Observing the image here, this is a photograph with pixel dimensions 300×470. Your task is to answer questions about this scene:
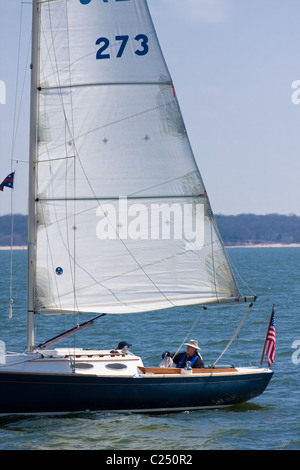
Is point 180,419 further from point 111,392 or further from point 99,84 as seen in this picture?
point 99,84

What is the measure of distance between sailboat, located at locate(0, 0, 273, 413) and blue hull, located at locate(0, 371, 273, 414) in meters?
0.04

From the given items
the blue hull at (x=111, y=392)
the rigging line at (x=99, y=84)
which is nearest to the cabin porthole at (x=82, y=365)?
the blue hull at (x=111, y=392)

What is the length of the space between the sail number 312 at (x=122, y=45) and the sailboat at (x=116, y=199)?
0.07ft

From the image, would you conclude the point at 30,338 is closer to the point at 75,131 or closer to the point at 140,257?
the point at 140,257

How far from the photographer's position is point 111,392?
54.6ft

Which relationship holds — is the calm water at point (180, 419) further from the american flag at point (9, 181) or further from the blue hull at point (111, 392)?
the american flag at point (9, 181)

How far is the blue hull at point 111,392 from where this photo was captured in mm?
16328

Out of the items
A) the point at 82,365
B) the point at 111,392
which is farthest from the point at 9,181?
the point at 111,392

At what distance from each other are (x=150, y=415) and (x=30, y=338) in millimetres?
3087

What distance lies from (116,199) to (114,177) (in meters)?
0.49

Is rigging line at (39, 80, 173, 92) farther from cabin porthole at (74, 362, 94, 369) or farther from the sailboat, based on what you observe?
cabin porthole at (74, 362, 94, 369)
